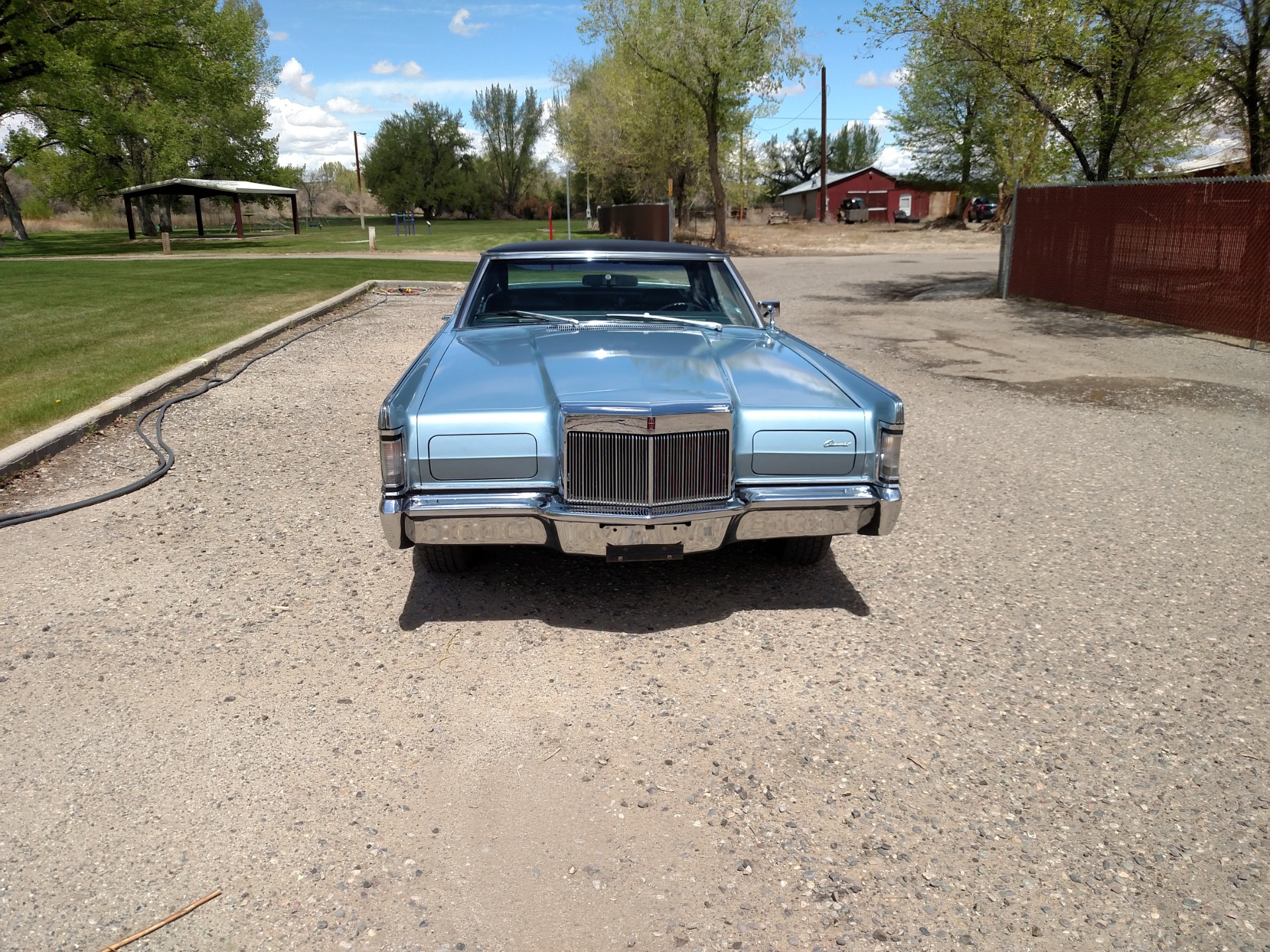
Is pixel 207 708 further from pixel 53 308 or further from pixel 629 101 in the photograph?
pixel 629 101

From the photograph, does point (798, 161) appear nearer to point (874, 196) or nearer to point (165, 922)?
point (874, 196)

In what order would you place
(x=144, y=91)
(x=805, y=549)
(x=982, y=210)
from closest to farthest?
(x=805, y=549) → (x=144, y=91) → (x=982, y=210)

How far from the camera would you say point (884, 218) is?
6812 centimetres

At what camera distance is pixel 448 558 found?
4273 millimetres

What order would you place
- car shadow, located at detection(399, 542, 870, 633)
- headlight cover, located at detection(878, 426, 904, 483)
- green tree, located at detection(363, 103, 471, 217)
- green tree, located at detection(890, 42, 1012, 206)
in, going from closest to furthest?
headlight cover, located at detection(878, 426, 904, 483) < car shadow, located at detection(399, 542, 870, 633) < green tree, located at detection(890, 42, 1012, 206) < green tree, located at detection(363, 103, 471, 217)

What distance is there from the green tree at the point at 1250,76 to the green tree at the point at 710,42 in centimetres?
1545

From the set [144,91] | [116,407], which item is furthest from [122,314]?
[144,91]

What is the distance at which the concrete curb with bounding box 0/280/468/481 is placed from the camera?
6000 millimetres

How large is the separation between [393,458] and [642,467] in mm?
931

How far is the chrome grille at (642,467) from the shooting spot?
11.8 ft

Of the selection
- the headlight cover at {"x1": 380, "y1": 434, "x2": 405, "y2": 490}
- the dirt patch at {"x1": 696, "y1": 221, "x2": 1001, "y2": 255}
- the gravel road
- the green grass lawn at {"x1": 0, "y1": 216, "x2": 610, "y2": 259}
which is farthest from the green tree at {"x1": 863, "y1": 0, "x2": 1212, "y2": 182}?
the dirt patch at {"x1": 696, "y1": 221, "x2": 1001, "y2": 255}

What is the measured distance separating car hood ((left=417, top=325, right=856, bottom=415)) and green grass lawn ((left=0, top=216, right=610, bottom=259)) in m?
24.0

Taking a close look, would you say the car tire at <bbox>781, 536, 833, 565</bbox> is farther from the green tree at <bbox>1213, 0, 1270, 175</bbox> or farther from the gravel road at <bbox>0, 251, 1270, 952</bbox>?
the green tree at <bbox>1213, 0, 1270, 175</bbox>

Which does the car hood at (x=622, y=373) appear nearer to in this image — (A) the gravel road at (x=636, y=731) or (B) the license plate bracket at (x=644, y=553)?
(B) the license plate bracket at (x=644, y=553)
